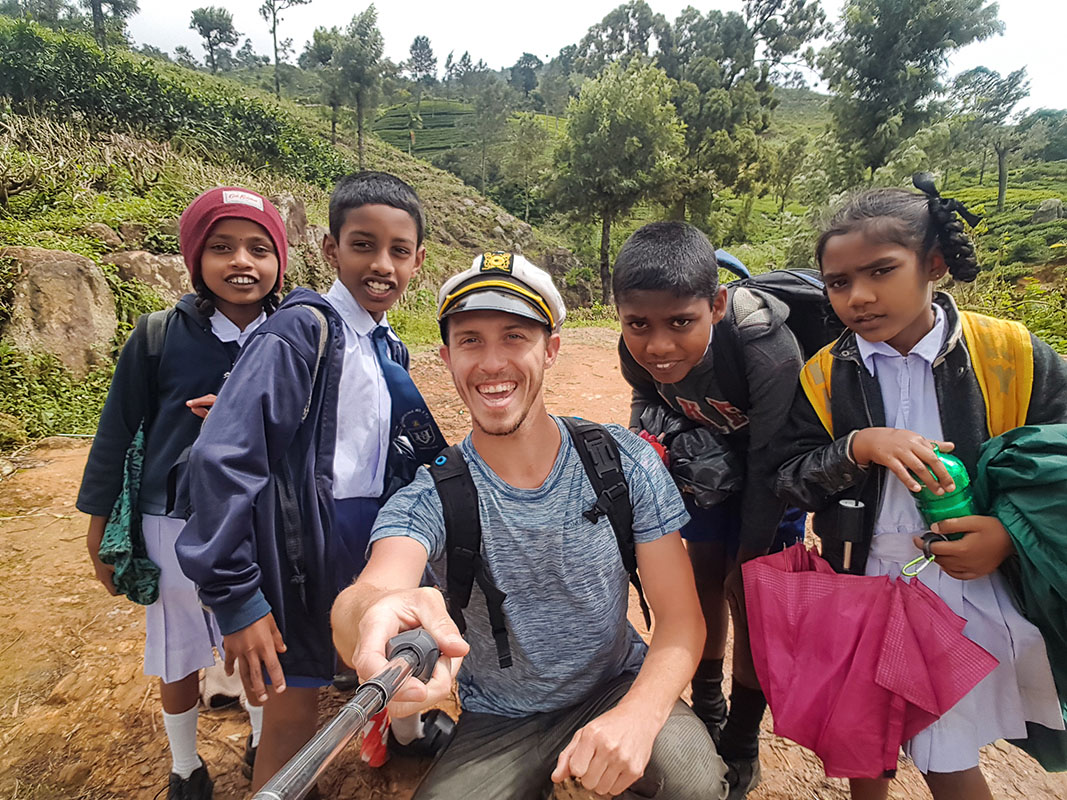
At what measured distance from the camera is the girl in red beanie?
191cm

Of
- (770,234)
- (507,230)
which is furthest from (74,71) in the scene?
(770,234)

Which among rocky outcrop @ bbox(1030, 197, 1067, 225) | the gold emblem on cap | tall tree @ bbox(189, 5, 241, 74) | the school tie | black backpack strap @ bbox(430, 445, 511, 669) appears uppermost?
tall tree @ bbox(189, 5, 241, 74)

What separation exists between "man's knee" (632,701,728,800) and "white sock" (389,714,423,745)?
1028mm

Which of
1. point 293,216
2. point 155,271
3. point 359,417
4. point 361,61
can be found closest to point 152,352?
point 359,417

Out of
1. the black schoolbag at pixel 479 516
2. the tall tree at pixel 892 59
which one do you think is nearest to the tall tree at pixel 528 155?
the tall tree at pixel 892 59

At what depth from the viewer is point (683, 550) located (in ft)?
5.59

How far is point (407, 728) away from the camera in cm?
219

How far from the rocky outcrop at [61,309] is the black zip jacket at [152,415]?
5.84m

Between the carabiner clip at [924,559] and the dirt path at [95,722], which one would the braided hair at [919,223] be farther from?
the dirt path at [95,722]

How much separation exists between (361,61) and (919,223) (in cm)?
3618

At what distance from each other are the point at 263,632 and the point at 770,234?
124 feet

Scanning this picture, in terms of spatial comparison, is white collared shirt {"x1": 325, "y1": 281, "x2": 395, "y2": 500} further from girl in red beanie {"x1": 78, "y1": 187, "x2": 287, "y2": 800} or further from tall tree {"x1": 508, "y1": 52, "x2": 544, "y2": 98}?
tall tree {"x1": 508, "y1": 52, "x2": 544, "y2": 98}

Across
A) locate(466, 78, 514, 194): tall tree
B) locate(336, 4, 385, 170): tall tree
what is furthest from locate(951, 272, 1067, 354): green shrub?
locate(466, 78, 514, 194): tall tree

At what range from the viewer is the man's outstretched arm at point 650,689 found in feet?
4.23
